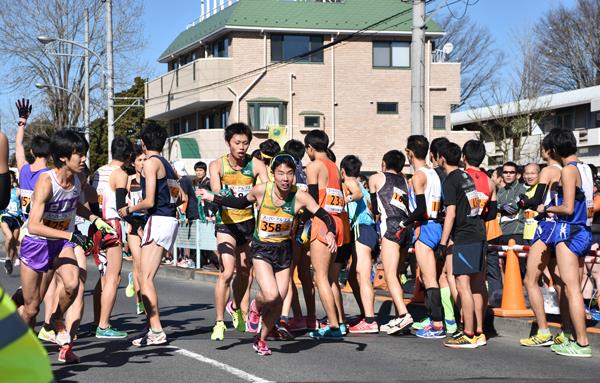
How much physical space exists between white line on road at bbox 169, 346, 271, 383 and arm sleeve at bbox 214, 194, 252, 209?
1.45m

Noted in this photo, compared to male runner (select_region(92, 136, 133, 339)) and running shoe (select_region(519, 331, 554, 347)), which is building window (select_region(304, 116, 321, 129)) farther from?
running shoe (select_region(519, 331, 554, 347))

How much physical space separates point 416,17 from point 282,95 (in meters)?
26.4

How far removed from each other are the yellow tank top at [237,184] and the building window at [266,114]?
33.7 meters

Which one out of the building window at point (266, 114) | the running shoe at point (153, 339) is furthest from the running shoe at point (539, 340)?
the building window at point (266, 114)

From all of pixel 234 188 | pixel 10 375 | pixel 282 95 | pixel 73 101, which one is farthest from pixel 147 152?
pixel 73 101

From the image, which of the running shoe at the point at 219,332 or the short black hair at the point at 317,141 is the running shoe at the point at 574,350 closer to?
the short black hair at the point at 317,141

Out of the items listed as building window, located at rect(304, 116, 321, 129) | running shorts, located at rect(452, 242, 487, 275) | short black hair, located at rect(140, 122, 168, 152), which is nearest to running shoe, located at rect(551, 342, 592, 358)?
running shorts, located at rect(452, 242, 487, 275)

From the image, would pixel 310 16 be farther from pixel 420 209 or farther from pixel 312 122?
pixel 420 209

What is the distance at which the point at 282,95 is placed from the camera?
→ 4416 cm

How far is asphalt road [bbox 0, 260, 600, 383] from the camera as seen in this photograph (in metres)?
8.09

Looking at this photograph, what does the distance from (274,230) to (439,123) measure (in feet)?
124

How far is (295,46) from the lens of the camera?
44781 mm

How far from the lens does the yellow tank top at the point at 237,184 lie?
32.9 ft

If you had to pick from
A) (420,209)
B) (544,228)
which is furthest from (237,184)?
(544,228)
